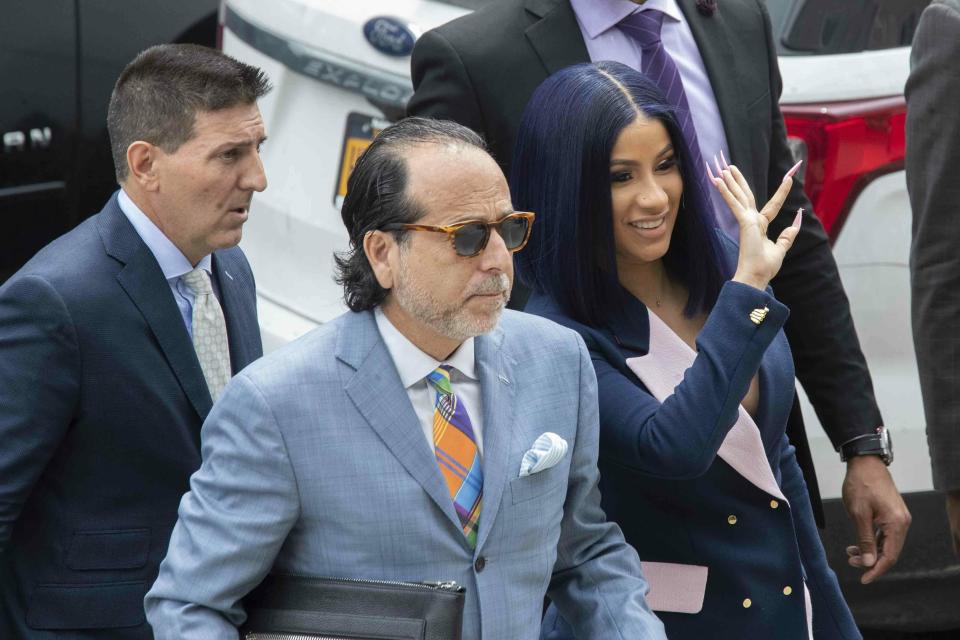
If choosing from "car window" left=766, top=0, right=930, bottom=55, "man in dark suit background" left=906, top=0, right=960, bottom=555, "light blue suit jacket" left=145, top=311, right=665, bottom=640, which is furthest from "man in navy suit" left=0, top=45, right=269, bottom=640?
"car window" left=766, top=0, right=930, bottom=55

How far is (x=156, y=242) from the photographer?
316 cm

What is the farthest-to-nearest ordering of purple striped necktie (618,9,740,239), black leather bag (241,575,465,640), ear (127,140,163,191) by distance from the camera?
purple striped necktie (618,9,740,239) → ear (127,140,163,191) → black leather bag (241,575,465,640)

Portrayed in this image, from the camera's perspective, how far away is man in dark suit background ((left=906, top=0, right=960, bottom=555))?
3213mm

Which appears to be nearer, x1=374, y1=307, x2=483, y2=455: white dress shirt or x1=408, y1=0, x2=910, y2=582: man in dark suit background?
x1=374, y1=307, x2=483, y2=455: white dress shirt

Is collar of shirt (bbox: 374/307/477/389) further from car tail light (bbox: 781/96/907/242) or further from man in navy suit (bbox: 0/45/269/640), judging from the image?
car tail light (bbox: 781/96/907/242)

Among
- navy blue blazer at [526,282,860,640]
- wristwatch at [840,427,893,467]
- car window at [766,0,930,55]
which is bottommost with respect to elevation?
wristwatch at [840,427,893,467]

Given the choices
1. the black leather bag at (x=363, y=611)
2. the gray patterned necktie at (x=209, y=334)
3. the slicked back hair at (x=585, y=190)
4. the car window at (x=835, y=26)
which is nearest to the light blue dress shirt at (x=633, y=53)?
the slicked back hair at (x=585, y=190)

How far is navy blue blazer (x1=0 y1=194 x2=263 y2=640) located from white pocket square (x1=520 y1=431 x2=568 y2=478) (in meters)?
0.71

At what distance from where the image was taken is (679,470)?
2.94 m

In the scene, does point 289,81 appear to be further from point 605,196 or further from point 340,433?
point 340,433

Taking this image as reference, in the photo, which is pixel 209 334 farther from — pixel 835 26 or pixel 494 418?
pixel 835 26

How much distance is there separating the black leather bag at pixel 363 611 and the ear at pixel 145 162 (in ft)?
3.04

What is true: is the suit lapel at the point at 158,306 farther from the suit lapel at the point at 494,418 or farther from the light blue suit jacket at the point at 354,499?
the suit lapel at the point at 494,418

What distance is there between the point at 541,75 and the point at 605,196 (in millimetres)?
512
